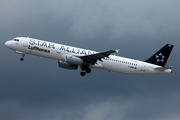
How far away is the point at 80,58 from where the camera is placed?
197 ft

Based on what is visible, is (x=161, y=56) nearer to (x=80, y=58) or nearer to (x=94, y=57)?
(x=94, y=57)

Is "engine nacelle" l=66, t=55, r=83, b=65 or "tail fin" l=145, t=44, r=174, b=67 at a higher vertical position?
"tail fin" l=145, t=44, r=174, b=67

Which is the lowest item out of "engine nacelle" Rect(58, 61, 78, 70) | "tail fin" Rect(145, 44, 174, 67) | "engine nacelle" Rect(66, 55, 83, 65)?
"engine nacelle" Rect(58, 61, 78, 70)

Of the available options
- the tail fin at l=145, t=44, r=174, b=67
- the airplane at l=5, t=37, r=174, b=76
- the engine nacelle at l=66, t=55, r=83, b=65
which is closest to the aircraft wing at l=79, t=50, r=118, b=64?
the airplane at l=5, t=37, r=174, b=76

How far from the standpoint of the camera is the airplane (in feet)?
196

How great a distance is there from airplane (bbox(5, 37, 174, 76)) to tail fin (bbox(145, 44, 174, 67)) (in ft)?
4.49

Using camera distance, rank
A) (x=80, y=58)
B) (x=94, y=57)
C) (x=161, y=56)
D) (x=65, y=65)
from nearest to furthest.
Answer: (x=94, y=57)
(x=80, y=58)
(x=65, y=65)
(x=161, y=56)

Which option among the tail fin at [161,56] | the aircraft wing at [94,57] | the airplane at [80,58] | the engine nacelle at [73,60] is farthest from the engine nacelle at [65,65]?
A: the tail fin at [161,56]

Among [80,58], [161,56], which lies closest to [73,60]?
[80,58]

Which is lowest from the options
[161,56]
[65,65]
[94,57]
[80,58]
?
[65,65]

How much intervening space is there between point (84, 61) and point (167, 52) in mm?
19651

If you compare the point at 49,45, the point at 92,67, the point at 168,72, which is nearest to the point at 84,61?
the point at 92,67

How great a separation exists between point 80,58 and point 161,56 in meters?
19.0

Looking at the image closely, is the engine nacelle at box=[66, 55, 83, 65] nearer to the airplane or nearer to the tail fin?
the airplane
